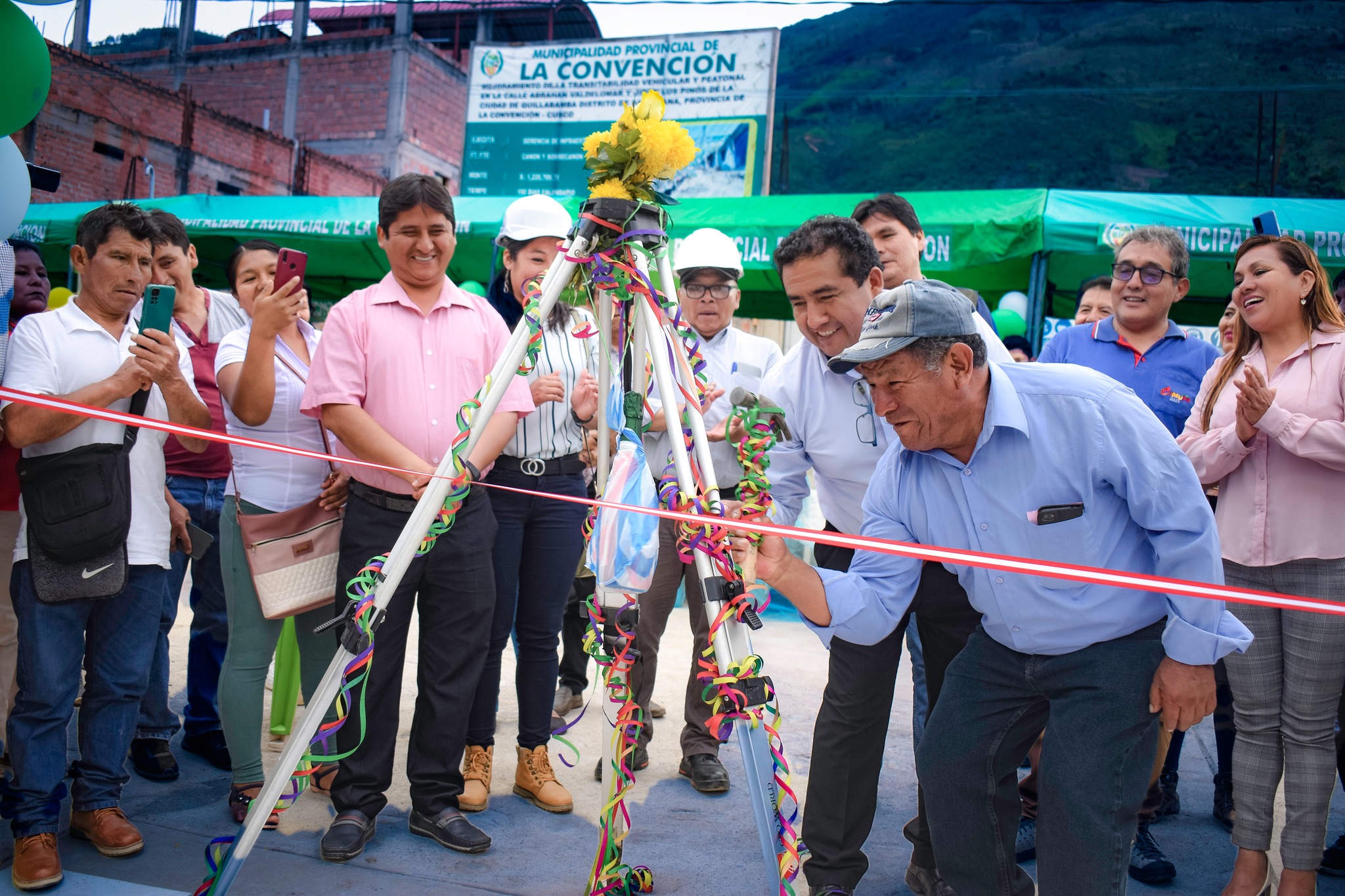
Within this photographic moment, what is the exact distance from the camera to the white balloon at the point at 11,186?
9.23ft

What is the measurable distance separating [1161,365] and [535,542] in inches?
96.4

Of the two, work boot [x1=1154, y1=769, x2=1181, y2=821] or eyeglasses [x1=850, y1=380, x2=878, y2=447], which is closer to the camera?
eyeglasses [x1=850, y1=380, x2=878, y2=447]

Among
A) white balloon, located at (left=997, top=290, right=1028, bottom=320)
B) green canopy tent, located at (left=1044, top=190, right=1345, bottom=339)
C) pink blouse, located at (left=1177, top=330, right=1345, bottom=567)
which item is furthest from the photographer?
white balloon, located at (left=997, top=290, right=1028, bottom=320)

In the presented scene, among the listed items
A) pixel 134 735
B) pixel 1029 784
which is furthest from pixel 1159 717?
pixel 134 735

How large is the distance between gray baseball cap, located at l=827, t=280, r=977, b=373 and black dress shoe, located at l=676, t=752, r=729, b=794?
2080mm

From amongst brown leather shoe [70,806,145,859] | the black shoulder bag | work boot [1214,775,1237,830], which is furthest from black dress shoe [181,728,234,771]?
work boot [1214,775,1237,830]

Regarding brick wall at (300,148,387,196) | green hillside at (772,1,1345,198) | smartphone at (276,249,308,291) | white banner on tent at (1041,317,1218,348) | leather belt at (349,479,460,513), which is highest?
green hillside at (772,1,1345,198)

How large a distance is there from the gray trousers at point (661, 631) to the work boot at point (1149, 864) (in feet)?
4.80

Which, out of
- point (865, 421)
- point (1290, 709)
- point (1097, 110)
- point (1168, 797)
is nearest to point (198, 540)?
point (865, 421)

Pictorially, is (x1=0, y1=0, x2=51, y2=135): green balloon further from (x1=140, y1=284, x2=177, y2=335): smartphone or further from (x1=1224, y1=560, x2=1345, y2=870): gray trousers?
(x1=1224, y1=560, x2=1345, y2=870): gray trousers

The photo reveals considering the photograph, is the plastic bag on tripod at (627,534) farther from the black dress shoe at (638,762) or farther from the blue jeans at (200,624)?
the blue jeans at (200,624)

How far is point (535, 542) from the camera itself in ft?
11.1

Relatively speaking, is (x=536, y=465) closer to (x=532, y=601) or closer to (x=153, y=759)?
(x=532, y=601)

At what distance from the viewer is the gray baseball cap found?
1.88 meters
